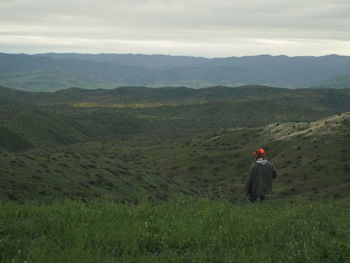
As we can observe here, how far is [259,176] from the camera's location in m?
16.8

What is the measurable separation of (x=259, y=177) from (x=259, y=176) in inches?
1.4

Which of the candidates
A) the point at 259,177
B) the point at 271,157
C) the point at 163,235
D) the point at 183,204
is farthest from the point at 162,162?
the point at 163,235

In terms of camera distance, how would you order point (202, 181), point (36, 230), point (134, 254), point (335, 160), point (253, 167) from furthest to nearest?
point (202, 181) < point (335, 160) < point (253, 167) < point (36, 230) < point (134, 254)

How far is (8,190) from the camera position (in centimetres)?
2334

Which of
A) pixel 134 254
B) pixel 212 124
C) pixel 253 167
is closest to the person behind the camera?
pixel 134 254

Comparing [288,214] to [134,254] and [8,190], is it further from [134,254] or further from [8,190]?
[8,190]

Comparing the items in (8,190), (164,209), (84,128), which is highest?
(164,209)

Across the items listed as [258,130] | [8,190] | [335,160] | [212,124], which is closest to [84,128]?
[212,124]

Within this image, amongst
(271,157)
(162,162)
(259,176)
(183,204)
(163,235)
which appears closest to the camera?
(163,235)

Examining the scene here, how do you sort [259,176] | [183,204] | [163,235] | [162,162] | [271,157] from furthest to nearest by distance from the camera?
[162,162] → [271,157] → [259,176] → [183,204] → [163,235]

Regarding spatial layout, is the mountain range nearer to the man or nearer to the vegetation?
the vegetation

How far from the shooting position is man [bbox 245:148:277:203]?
16.8m

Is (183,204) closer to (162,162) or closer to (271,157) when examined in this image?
(271,157)

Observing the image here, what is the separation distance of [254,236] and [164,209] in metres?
3.02
